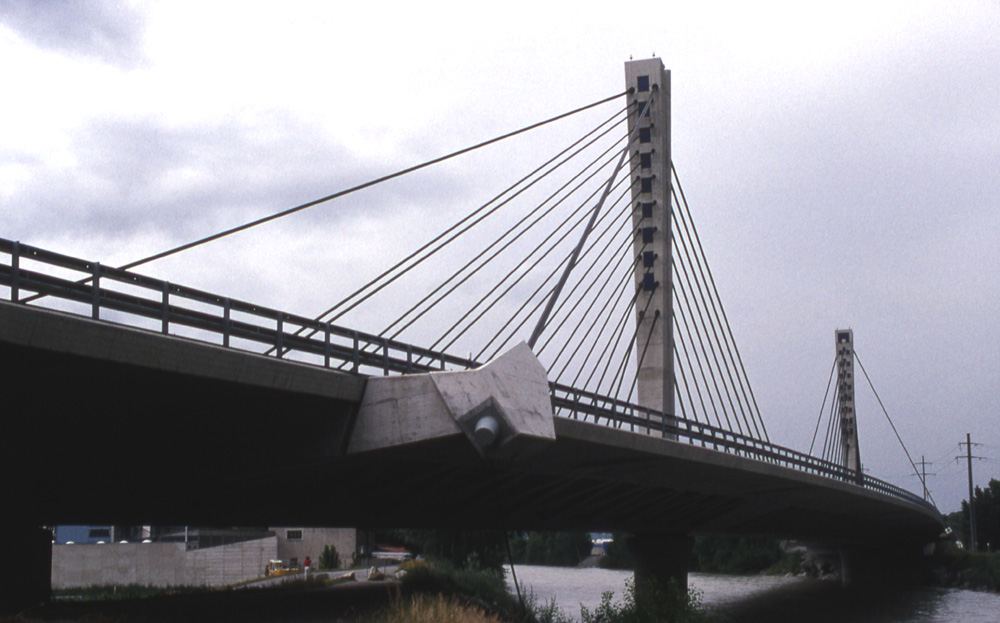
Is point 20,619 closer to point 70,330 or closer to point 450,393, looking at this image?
point 70,330

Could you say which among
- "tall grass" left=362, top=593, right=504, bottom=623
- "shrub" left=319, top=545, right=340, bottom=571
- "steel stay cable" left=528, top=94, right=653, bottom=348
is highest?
"steel stay cable" left=528, top=94, right=653, bottom=348

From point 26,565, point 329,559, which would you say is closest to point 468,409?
point 26,565

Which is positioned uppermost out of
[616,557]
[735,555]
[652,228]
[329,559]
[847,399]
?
[652,228]

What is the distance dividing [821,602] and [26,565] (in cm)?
5323

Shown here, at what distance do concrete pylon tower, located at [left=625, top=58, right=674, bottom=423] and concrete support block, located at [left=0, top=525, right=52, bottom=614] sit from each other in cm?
1795

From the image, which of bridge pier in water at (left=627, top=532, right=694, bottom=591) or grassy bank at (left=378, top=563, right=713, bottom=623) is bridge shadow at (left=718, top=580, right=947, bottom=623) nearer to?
bridge pier in water at (left=627, top=532, right=694, bottom=591)

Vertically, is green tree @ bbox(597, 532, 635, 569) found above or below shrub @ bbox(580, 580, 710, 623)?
below

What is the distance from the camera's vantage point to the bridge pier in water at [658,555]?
4069 centimetres

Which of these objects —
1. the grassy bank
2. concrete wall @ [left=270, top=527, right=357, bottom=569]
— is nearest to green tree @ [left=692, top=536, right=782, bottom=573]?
concrete wall @ [left=270, top=527, right=357, bottom=569]

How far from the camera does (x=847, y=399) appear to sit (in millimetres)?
89938

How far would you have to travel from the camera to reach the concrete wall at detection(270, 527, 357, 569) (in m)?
66.1

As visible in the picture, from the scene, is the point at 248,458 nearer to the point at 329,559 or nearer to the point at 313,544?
the point at 329,559

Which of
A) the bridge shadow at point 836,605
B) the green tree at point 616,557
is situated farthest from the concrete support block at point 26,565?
the green tree at point 616,557

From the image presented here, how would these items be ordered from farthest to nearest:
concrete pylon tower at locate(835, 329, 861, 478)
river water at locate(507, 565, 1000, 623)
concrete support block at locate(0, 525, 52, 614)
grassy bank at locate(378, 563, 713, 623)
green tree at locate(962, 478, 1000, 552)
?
green tree at locate(962, 478, 1000, 552)
concrete pylon tower at locate(835, 329, 861, 478)
river water at locate(507, 565, 1000, 623)
grassy bank at locate(378, 563, 713, 623)
concrete support block at locate(0, 525, 52, 614)
